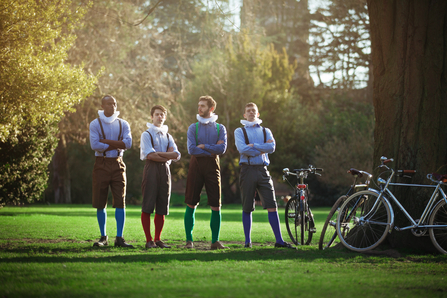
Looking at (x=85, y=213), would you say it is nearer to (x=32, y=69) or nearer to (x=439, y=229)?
(x=32, y=69)

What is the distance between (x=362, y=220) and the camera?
6648mm

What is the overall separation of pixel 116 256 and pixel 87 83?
5805mm

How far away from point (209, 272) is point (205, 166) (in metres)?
2.47

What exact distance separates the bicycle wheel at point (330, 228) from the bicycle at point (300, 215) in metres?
0.90

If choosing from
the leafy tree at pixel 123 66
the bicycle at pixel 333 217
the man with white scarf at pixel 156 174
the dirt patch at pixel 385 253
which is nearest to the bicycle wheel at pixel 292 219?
the bicycle at pixel 333 217

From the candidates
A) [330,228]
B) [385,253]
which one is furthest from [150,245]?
[385,253]

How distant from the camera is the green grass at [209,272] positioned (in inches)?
169

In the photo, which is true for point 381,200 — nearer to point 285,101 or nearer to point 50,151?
point 50,151

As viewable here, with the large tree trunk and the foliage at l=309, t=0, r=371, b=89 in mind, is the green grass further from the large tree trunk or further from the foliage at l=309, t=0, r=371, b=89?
the foliage at l=309, t=0, r=371, b=89

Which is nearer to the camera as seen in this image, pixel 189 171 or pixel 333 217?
pixel 333 217

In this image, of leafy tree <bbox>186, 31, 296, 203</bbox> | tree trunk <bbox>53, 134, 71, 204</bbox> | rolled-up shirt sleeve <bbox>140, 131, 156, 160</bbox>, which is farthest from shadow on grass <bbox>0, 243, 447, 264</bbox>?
leafy tree <bbox>186, 31, 296, 203</bbox>

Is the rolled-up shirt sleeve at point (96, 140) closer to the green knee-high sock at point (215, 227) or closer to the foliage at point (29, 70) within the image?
the green knee-high sock at point (215, 227)

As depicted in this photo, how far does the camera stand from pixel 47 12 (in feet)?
32.1

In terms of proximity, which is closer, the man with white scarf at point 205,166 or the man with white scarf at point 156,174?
the man with white scarf at point 205,166
